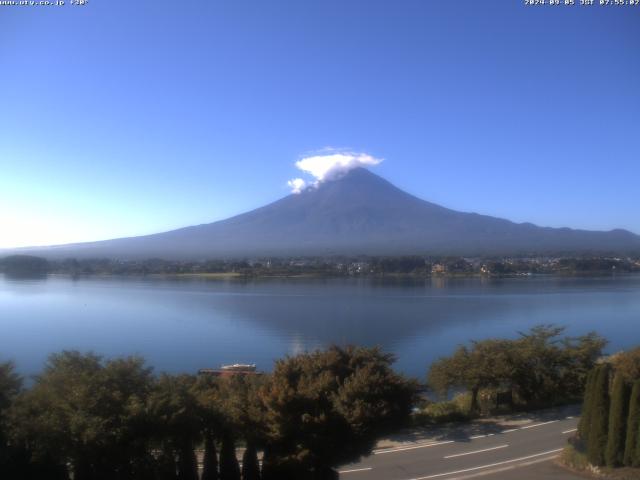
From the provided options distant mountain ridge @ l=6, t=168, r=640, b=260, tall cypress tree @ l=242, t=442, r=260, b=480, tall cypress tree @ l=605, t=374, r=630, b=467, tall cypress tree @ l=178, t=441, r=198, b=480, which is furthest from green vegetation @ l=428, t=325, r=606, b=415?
distant mountain ridge @ l=6, t=168, r=640, b=260

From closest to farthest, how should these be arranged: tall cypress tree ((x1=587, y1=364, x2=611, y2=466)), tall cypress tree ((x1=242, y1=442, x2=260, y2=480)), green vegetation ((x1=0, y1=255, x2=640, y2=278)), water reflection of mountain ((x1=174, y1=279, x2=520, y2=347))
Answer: tall cypress tree ((x1=242, y1=442, x2=260, y2=480))
tall cypress tree ((x1=587, y1=364, x2=611, y2=466))
water reflection of mountain ((x1=174, y1=279, x2=520, y2=347))
green vegetation ((x1=0, y1=255, x2=640, y2=278))

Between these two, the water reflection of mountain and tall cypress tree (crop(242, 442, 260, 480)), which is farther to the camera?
the water reflection of mountain

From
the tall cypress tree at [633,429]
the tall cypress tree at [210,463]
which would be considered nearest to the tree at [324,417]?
the tall cypress tree at [210,463]

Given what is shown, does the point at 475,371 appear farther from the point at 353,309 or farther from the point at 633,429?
the point at 353,309

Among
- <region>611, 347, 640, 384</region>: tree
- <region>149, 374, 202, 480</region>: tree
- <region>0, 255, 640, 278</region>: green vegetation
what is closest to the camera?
<region>149, 374, 202, 480</region>: tree

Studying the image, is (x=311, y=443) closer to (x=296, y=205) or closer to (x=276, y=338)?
(x=276, y=338)

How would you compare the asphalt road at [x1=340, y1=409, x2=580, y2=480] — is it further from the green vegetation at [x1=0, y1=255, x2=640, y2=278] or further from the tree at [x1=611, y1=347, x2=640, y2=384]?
the green vegetation at [x1=0, y1=255, x2=640, y2=278]
